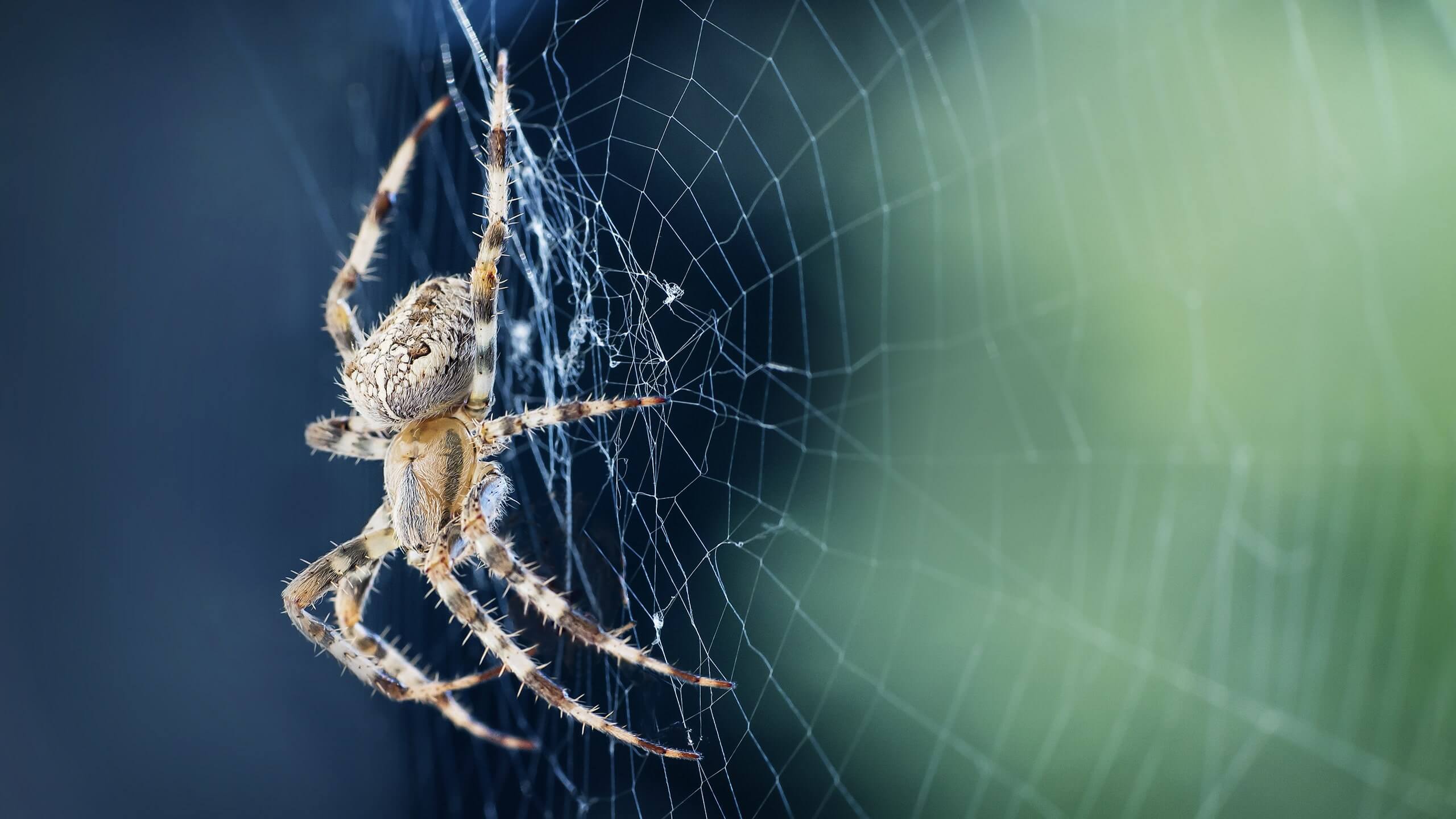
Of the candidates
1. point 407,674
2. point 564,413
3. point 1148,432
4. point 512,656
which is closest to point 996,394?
point 1148,432

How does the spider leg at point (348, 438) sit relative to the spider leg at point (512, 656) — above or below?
above

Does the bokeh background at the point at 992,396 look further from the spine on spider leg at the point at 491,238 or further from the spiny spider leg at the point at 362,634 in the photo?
the spiny spider leg at the point at 362,634

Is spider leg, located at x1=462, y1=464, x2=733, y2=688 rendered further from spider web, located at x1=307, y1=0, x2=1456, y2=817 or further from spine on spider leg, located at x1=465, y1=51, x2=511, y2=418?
spine on spider leg, located at x1=465, y1=51, x2=511, y2=418

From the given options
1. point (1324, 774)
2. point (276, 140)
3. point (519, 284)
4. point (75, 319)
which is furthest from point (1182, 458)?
point (75, 319)

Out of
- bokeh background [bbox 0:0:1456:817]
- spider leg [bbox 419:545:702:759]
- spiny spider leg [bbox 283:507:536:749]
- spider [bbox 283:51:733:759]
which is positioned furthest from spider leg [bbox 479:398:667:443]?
spiny spider leg [bbox 283:507:536:749]

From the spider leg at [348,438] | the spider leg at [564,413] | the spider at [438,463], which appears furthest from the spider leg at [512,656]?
the spider leg at [348,438]

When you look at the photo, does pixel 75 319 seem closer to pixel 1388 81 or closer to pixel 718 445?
pixel 718 445
